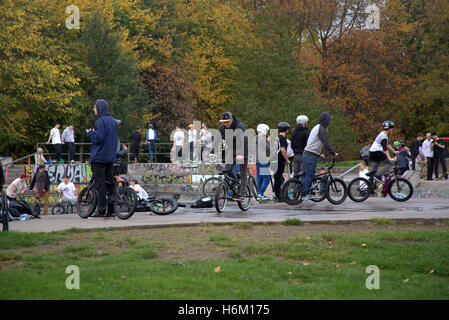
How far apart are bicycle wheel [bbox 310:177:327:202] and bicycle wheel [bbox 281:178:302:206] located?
0.31 m

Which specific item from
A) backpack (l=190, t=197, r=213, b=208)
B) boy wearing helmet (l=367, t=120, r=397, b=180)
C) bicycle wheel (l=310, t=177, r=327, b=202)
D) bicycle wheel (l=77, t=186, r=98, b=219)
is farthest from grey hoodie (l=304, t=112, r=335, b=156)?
bicycle wheel (l=77, t=186, r=98, b=219)

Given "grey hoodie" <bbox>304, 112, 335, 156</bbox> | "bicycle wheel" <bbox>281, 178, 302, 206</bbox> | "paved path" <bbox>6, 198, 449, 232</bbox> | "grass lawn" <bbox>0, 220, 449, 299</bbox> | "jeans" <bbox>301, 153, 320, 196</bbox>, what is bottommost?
"grass lawn" <bbox>0, 220, 449, 299</bbox>

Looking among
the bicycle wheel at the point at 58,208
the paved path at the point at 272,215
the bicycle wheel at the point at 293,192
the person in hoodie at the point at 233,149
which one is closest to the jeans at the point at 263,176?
the paved path at the point at 272,215

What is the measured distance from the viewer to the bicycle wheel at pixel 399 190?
14.8 metres

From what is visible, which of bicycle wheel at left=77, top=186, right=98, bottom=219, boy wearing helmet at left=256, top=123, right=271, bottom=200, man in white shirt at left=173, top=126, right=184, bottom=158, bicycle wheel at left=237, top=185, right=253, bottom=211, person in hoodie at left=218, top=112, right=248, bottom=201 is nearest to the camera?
bicycle wheel at left=77, top=186, right=98, bottom=219

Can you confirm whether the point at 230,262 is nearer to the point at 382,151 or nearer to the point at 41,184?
the point at 382,151

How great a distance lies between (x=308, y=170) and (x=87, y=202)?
488 centimetres

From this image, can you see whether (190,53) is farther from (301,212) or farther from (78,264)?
(78,264)

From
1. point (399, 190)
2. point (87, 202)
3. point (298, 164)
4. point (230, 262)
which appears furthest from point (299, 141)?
point (230, 262)

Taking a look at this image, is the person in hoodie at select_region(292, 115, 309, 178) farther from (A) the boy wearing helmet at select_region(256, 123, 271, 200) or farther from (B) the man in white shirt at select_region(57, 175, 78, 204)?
(B) the man in white shirt at select_region(57, 175, 78, 204)

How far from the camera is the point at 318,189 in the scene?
14.0m

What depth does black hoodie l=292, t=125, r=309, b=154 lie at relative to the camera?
580 inches

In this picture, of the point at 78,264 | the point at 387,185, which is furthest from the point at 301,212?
the point at 78,264

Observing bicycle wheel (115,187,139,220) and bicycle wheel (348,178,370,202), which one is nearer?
bicycle wheel (115,187,139,220)
